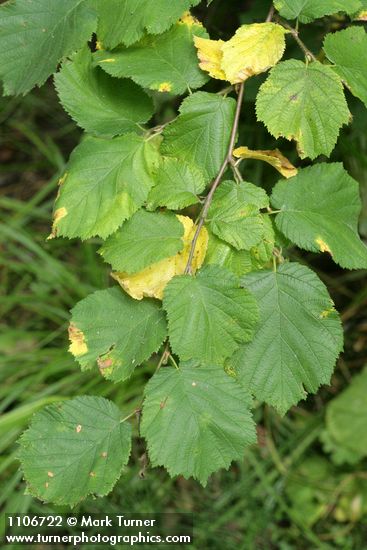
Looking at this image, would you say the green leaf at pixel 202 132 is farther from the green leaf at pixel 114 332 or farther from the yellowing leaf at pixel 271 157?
the green leaf at pixel 114 332

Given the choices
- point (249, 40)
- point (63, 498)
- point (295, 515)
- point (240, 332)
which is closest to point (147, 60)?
point (249, 40)

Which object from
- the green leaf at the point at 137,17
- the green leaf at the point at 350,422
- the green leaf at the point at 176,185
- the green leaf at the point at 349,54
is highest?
the green leaf at the point at 137,17

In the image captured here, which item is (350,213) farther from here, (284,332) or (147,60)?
(147,60)

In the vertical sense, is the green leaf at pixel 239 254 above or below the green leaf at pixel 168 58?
below

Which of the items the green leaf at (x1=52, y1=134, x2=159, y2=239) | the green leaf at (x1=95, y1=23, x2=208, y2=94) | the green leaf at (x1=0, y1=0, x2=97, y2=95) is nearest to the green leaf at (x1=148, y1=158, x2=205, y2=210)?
the green leaf at (x1=52, y1=134, x2=159, y2=239)

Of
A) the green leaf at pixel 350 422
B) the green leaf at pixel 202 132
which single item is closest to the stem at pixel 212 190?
the green leaf at pixel 202 132

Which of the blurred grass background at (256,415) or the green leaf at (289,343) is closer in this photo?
the green leaf at (289,343)
